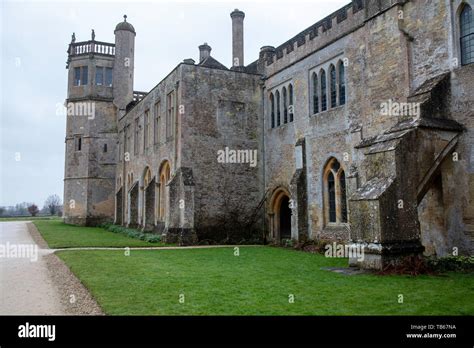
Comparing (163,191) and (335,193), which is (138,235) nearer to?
(163,191)

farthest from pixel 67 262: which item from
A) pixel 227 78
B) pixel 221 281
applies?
pixel 227 78

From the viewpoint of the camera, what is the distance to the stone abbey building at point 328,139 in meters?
10.2

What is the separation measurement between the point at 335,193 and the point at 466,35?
7.15 m

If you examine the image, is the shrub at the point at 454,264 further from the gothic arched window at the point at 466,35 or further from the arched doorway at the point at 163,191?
the arched doorway at the point at 163,191

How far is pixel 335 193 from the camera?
52.0ft

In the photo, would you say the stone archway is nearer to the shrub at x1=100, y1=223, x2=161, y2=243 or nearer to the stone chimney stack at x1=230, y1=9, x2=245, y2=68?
the shrub at x1=100, y1=223, x2=161, y2=243

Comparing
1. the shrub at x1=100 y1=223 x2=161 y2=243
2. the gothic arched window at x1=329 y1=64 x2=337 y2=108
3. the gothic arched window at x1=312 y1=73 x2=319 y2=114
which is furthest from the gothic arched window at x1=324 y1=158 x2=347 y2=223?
the shrub at x1=100 y1=223 x2=161 y2=243

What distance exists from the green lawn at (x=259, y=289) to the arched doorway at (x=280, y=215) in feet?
26.4

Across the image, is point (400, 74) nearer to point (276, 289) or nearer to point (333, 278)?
point (333, 278)

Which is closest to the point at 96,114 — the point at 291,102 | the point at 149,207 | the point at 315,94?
the point at 149,207

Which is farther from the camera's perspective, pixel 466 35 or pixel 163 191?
pixel 163 191

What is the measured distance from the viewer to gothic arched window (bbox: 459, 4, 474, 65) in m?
10.7

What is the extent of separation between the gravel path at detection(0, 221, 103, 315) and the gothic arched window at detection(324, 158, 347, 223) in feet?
32.5
